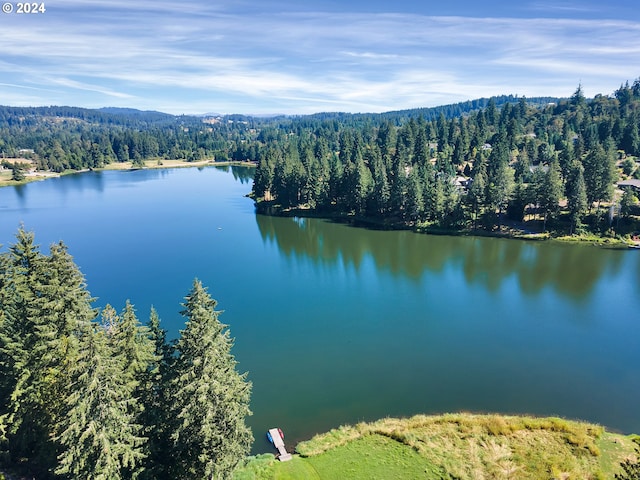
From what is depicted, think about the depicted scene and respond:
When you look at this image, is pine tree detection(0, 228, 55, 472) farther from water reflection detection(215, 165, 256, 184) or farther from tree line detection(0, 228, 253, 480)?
water reflection detection(215, 165, 256, 184)

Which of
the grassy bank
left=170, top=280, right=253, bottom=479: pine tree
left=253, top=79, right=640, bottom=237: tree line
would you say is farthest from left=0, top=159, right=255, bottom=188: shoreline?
the grassy bank

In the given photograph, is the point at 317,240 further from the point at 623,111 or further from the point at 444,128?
the point at 623,111

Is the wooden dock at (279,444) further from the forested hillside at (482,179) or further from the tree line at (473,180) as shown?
the tree line at (473,180)

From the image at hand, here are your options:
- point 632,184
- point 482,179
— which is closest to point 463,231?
point 482,179

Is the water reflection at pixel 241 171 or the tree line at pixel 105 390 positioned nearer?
the tree line at pixel 105 390

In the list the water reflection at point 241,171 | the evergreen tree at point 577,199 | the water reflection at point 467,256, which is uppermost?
the water reflection at point 241,171

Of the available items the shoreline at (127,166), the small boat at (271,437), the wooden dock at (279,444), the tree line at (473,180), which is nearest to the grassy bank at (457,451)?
the wooden dock at (279,444)
